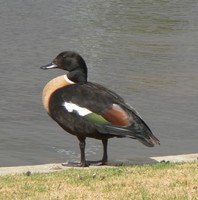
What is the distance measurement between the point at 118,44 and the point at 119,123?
13.8 metres

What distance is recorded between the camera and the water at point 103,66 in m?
11.8

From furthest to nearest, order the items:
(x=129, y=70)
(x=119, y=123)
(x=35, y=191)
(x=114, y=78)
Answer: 1. (x=129, y=70)
2. (x=114, y=78)
3. (x=119, y=123)
4. (x=35, y=191)

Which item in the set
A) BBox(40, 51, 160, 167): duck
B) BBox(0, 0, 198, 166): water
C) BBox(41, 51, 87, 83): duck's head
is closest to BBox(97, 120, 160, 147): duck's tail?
BBox(40, 51, 160, 167): duck

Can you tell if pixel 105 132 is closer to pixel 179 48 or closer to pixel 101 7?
pixel 179 48

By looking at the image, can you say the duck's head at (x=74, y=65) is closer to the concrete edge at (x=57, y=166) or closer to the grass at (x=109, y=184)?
the concrete edge at (x=57, y=166)

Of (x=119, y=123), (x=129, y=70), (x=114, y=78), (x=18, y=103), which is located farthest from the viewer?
(x=129, y=70)

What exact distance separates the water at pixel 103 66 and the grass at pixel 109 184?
2668 millimetres

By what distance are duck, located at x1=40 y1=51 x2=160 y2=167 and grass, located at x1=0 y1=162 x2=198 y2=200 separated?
1.55 feet

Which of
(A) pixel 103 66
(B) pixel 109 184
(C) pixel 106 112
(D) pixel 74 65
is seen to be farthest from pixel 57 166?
(A) pixel 103 66

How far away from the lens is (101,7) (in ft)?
109

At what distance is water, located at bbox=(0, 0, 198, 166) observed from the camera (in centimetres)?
1179

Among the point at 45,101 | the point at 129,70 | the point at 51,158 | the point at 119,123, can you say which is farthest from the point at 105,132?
the point at 129,70

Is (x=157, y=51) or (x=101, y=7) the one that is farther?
(x=101, y=7)

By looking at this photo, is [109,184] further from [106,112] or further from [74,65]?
[74,65]
